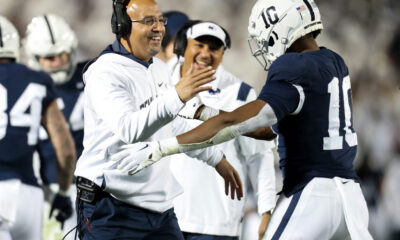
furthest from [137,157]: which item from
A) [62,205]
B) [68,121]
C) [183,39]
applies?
[68,121]

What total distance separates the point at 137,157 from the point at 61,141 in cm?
228

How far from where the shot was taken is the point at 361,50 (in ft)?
32.2

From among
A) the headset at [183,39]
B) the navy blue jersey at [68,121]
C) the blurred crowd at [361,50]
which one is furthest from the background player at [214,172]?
the blurred crowd at [361,50]

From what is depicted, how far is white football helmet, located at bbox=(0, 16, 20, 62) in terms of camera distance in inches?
188

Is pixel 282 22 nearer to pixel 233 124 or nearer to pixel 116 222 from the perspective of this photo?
pixel 233 124

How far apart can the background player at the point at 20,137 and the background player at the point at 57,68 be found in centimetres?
96

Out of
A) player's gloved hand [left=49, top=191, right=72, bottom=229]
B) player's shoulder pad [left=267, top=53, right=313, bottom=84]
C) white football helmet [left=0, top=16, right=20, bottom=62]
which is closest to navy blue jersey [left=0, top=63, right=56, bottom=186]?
white football helmet [left=0, top=16, right=20, bottom=62]

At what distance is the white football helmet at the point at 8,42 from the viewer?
15.7 feet

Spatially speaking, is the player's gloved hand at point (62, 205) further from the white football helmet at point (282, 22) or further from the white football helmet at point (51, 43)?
the white football helmet at point (282, 22)

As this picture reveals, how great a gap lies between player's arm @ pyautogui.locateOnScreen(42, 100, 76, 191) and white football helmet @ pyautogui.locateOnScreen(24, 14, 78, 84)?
1176 mm

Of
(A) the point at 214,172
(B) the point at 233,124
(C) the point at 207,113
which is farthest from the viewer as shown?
(A) the point at 214,172

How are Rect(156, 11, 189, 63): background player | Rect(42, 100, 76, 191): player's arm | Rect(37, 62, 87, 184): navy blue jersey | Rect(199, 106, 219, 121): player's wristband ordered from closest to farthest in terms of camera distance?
Rect(199, 106, 219, 121): player's wristband, Rect(42, 100, 76, 191): player's arm, Rect(156, 11, 189, 63): background player, Rect(37, 62, 87, 184): navy blue jersey

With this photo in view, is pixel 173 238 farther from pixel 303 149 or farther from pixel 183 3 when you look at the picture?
pixel 183 3

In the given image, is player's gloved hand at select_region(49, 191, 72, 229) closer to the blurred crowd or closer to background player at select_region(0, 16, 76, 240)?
background player at select_region(0, 16, 76, 240)
